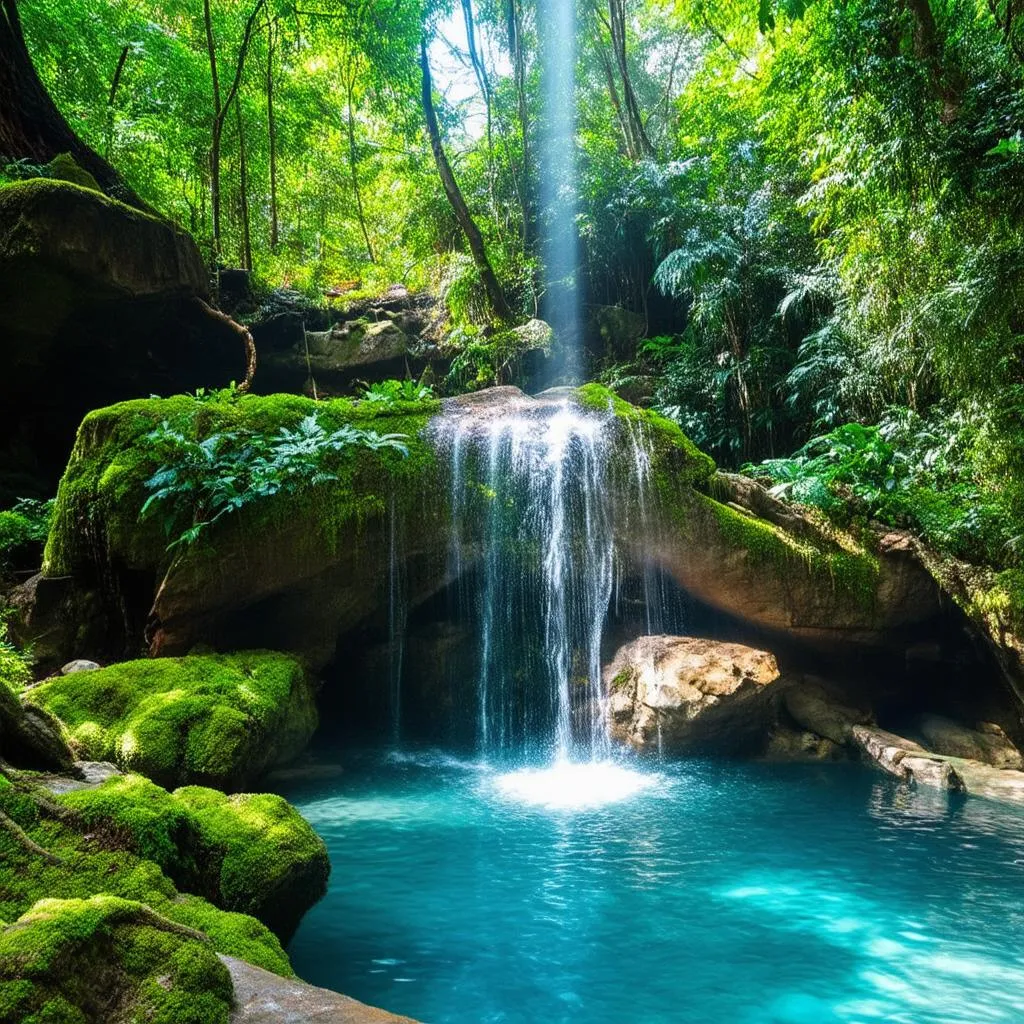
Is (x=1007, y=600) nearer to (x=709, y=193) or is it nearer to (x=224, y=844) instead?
(x=224, y=844)

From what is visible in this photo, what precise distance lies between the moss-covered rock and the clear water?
1.41 meters

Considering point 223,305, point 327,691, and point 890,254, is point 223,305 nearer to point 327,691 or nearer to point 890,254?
point 327,691

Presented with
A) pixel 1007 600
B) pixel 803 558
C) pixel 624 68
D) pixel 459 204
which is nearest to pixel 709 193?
pixel 459 204

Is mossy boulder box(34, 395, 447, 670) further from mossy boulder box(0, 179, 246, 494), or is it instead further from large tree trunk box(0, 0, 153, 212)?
large tree trunk box(0, 0, 153, 212)

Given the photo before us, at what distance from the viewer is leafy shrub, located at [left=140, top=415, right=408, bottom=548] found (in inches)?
276

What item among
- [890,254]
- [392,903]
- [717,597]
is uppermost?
[890,254]

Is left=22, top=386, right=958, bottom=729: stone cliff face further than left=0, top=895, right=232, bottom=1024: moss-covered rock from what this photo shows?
Yes

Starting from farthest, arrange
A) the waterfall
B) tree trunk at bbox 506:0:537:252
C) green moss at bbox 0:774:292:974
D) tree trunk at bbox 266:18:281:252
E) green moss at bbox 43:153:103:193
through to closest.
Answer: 1. tree trunk at bbox 506:0:537:252
2. tree trunk at bbox 266:18:281:252
3. green moss at bbox 43:153:103:193
4. the waterfall
5. green moss at bbox 0:774:292:974

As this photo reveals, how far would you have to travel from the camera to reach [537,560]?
844cm

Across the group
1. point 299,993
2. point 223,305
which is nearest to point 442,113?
point 223,305

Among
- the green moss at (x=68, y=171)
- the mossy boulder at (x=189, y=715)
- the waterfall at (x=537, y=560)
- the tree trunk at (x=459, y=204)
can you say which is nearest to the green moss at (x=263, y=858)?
the mossy boulder at (x=189, y=715)

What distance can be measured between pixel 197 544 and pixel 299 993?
17.6 feet

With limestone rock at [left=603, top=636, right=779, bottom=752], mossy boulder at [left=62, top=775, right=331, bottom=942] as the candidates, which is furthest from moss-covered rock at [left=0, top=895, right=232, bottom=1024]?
limestone rock at [left=603, top=636, right=779, bottom=752]

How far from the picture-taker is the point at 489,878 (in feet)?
15.2
